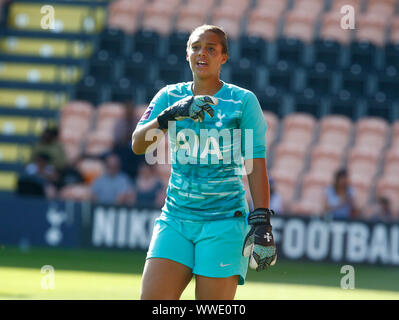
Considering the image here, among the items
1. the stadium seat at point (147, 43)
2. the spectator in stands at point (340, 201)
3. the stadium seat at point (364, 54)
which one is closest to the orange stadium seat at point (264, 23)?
the stadium seat at point (364, 54)

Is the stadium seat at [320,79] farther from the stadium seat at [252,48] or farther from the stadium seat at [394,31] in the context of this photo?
the stadium seat at [394,31]

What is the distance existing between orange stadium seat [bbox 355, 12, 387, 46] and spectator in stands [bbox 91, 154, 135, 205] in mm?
6134

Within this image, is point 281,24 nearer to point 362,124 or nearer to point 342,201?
point 362,124

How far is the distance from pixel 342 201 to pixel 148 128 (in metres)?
7.85

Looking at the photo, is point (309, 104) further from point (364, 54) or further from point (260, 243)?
point (260, 243)

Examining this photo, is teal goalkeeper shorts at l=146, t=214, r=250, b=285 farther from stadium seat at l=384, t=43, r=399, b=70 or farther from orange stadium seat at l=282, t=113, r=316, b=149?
stadium seat at l=384, t=43, r=399, b=70

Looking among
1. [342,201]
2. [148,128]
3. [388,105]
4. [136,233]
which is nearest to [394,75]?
[388,105]

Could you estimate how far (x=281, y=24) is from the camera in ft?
56.9

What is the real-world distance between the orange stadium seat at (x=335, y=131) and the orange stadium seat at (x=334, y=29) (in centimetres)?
220

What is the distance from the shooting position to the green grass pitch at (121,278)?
28.9 ft

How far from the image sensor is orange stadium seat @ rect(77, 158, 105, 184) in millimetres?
13922

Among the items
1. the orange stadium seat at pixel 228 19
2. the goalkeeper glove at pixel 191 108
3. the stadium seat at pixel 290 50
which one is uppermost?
the orange stadium seat at pixel 228 19

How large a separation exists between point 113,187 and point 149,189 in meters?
0.55

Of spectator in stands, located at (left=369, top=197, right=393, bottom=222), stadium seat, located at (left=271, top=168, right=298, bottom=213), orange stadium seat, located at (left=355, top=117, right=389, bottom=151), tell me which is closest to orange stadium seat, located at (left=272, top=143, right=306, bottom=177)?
stadium seat, located at (left=271, top=168, right=298, bottom=213)
